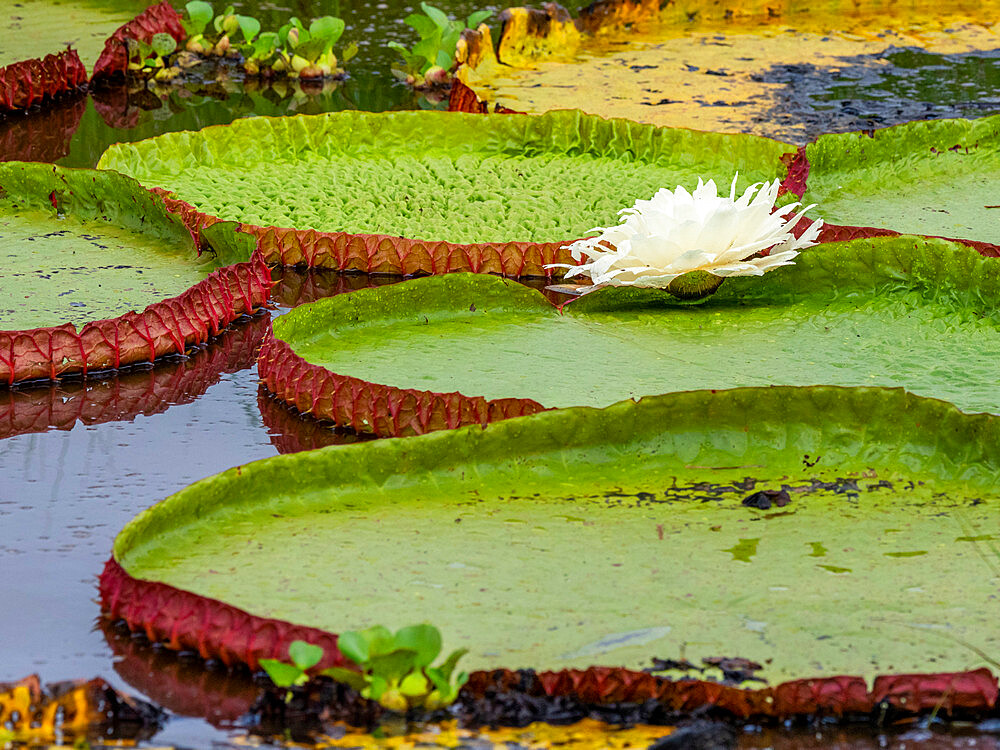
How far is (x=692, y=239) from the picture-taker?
254 centimetres

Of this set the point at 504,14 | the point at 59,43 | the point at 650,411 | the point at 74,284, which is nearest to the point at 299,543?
the point at 650,411

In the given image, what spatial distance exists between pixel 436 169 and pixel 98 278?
1121 millimetres

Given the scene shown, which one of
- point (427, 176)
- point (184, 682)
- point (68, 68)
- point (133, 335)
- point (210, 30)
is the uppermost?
point (210, 30)

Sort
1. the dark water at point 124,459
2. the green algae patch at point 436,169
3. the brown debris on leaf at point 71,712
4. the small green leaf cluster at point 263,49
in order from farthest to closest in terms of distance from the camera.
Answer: the small green leaf cluster at point 263,49 → the green algae patch at point 436,169 → the dark water at point 124,459 → the brown debris on leaf at point 71,712

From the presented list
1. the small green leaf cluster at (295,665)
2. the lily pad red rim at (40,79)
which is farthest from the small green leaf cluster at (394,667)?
the lily pad red rim at (40,79)

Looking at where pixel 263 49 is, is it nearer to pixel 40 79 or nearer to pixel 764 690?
pixel 40 79

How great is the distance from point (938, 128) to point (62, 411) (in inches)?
96.5

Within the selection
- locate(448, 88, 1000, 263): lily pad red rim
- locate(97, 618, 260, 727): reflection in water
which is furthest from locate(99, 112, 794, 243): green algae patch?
locate(97, 618, 260, 727): reflection in water

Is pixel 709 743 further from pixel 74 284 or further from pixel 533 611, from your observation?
pixel 74 284

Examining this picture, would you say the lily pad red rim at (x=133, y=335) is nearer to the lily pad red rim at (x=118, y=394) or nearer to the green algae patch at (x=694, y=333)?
the lily pad red rim at (x=118, y=394)

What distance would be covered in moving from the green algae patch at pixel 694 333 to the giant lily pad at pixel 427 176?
0.43 metres

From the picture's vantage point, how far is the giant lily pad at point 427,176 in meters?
3.13

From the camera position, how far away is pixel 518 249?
119 inches

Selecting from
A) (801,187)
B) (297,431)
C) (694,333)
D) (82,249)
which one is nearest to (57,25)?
(82,249)
